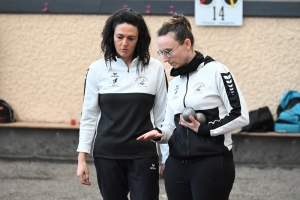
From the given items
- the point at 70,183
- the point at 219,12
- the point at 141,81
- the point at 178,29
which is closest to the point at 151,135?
the point at 141,81

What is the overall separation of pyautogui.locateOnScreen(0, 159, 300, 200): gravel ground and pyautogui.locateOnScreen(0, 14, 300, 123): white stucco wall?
843 mm

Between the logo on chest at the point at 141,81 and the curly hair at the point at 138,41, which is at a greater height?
the curly hair at the point at 138,41

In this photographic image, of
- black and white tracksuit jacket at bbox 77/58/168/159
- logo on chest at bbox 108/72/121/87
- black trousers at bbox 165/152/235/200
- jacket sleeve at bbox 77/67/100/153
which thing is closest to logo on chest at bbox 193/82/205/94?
black trousers at bbox 165/152/235/200

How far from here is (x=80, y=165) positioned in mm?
4398

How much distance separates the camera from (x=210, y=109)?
3.85 metres

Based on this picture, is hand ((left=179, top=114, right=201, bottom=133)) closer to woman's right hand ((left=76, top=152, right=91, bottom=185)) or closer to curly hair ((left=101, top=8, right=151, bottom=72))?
curly hair ((left=101, top=8, right=151, bottom=72))

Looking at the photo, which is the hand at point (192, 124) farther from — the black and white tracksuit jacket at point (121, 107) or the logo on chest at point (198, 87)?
the black and white tracksuit jacket at point (121, 107)

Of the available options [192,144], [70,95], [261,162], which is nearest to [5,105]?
[70,95]

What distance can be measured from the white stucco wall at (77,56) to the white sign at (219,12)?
0.09 metres

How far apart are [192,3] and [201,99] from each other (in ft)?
15.3

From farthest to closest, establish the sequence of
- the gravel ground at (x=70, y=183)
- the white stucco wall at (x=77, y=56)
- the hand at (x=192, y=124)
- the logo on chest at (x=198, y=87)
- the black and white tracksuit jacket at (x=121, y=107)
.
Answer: the white stucco wall at (x=77, y=56)
the gravel ground at (x=70, y=183)
the black and white tracksuit jacket at (x=121, y=107)
the logo on chest at (x=198, y=87)
the hand at (x=192, y=124)

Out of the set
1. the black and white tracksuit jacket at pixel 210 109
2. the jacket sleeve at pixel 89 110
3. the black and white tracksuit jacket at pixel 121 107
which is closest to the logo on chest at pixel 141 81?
the black and white tracksuit jacket at pixel 121 107

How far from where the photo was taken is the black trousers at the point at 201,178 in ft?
12.4

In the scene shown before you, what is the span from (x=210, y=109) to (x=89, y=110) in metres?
0.94
